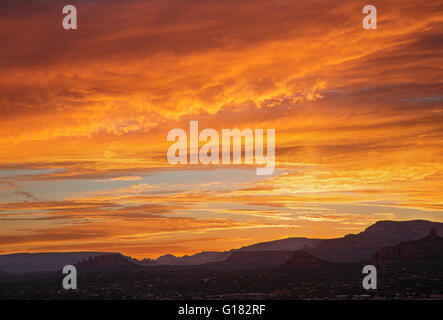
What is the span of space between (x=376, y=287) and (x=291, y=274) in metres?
32.0

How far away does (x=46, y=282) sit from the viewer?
642 feet

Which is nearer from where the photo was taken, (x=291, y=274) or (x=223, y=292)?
(x=223, y=292)

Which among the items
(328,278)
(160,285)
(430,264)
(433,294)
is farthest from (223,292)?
(430,264)

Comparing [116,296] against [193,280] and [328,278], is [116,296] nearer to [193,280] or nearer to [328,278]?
[193,280]
